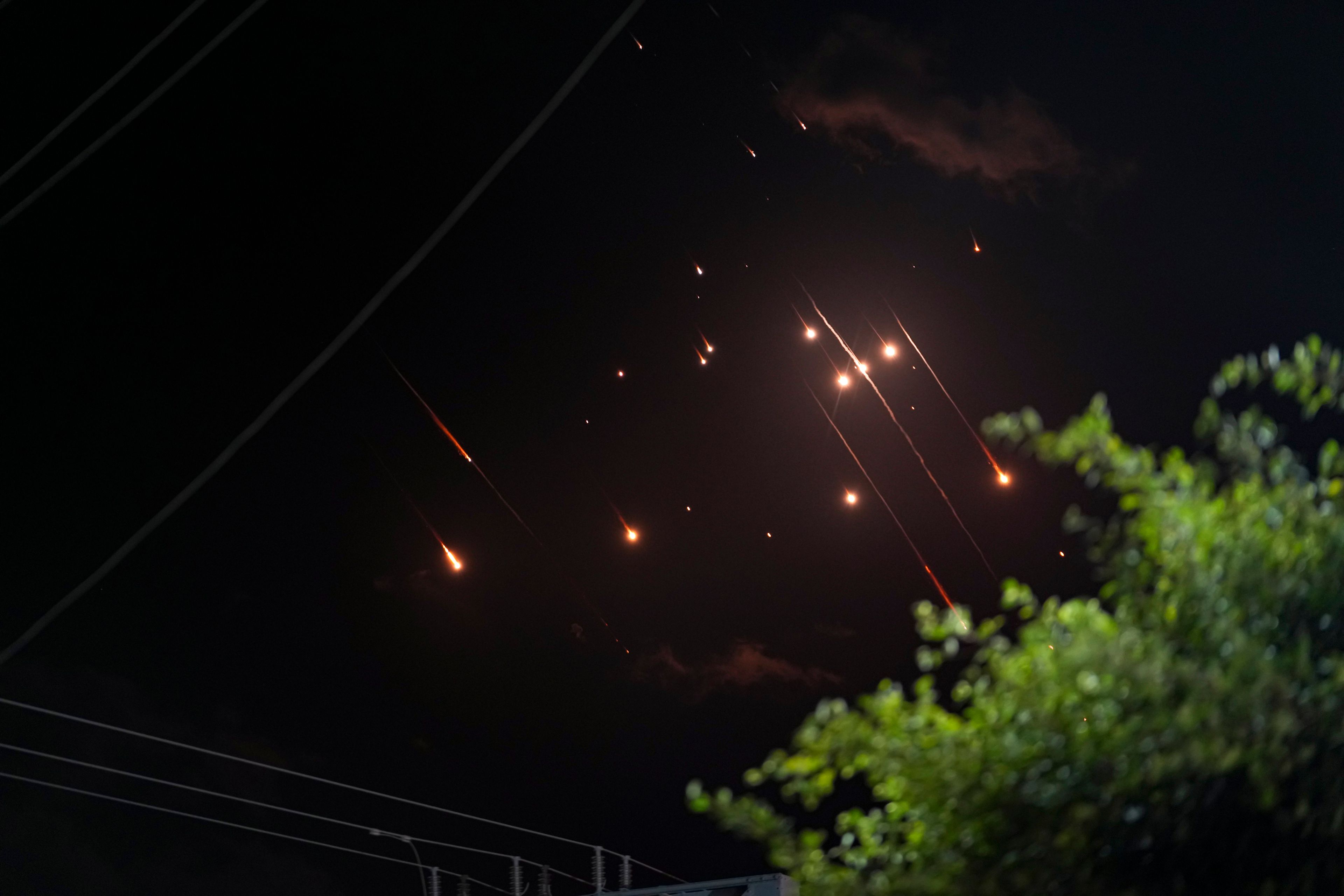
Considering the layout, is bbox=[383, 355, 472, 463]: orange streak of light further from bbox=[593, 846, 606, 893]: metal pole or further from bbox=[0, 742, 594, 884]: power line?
bbox=[593, 846, 606, 893]: metal pole

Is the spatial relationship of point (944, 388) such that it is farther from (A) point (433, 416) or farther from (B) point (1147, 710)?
(B) point (1147, 710)

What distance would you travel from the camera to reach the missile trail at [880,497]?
2467 centimetres

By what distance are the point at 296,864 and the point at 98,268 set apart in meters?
15.0

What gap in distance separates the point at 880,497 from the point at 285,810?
45.0 ft

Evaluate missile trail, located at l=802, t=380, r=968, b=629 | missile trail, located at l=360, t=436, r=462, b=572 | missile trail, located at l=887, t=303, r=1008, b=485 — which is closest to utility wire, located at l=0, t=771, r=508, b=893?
missile trail, located at l=360, t=436, r=462, b=572

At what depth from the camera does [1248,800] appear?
277cm

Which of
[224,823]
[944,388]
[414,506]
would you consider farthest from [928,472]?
[224,823]

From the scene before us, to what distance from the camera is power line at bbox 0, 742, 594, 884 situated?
52.7ft

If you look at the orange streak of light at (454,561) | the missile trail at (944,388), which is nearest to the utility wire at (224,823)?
the orange streak of light at (454,561)

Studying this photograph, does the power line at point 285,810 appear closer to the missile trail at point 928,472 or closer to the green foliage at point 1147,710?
the missile trail at point 928,472

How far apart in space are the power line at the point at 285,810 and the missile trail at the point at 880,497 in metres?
8.73

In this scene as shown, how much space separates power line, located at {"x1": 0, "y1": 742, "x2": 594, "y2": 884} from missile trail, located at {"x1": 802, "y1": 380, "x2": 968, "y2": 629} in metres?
8.73

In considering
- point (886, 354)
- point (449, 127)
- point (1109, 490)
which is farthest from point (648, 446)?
point (1109, 490)

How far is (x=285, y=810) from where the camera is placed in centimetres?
1593
